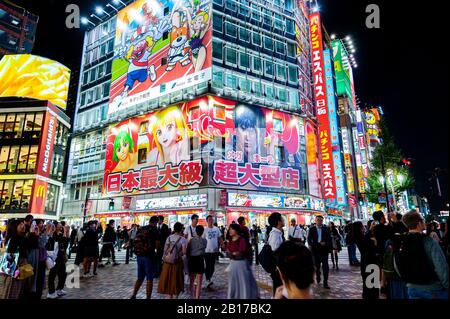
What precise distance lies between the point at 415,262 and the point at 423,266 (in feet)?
0.28

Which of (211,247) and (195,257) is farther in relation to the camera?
(211,247)

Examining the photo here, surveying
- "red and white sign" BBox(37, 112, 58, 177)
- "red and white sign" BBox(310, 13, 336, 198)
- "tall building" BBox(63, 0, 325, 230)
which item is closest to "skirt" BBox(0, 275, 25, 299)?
"tall building" BBox(63, 0, 325, 230)

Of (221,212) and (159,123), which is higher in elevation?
(159,123)

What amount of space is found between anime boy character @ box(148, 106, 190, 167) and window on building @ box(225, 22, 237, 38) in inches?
380

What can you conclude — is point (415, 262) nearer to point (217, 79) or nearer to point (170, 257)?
point (170, 257)

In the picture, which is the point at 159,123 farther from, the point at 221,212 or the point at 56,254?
the point at 56,254

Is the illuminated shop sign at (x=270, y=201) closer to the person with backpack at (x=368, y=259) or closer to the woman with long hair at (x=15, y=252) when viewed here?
the person with backpack at (x=368, y=259)

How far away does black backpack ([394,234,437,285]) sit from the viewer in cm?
332

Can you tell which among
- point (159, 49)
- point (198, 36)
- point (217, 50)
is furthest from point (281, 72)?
point (159, 49)

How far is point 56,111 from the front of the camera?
116ft

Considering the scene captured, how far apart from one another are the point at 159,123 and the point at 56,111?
16695 mm

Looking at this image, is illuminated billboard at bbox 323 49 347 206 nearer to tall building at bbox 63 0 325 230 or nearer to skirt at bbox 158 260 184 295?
tall building at bbox 63 0 325 230

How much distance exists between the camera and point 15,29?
57125 mm
